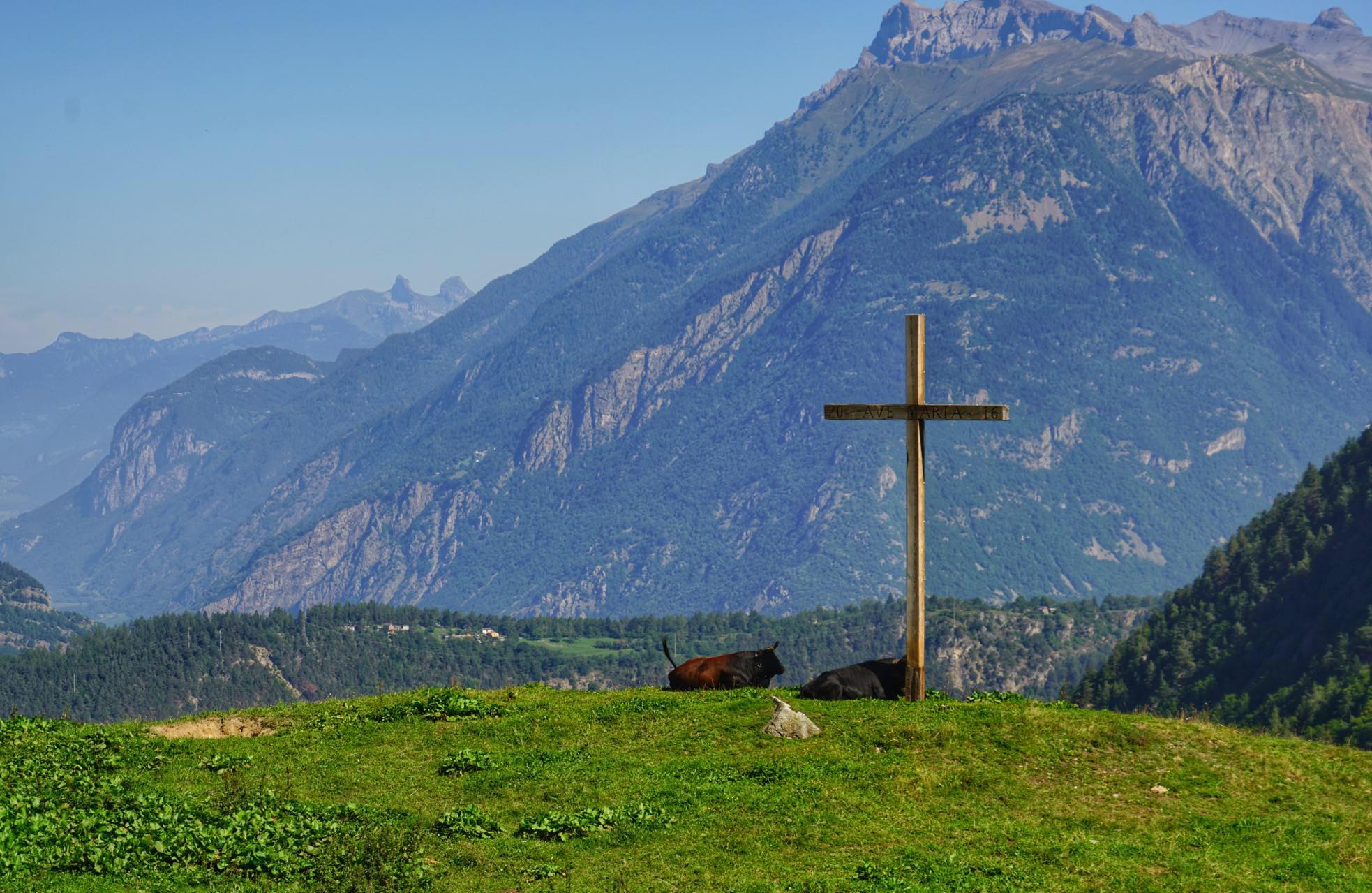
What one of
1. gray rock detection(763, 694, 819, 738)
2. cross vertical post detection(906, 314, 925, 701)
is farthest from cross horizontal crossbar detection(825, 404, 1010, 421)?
gray rock detection(763, 694, 819, 738)

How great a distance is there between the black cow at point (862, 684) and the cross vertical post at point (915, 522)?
29.7 inches

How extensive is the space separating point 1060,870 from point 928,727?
7060 mm

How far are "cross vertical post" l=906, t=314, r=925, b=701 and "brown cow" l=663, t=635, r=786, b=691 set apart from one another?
16.7ft

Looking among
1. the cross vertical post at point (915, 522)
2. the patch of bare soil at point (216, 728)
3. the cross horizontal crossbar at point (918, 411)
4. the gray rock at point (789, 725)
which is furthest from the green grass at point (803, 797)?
the cross horizontal crossbar at point (918, 411)

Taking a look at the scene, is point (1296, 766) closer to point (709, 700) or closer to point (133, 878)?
point (709, 700)

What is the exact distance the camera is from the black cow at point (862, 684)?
33.5 metres

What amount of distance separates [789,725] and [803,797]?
12.9 ft

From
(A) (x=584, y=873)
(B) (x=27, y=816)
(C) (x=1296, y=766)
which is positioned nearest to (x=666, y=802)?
(A) (x=584, y=873)

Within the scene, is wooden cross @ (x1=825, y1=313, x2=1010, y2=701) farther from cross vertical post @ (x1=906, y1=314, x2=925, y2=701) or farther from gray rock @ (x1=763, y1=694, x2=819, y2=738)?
gray rock @ (x1=763, y1=694, x2=819, y2=738)

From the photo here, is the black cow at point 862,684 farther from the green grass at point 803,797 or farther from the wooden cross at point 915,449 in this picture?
the green grass at point 803,797

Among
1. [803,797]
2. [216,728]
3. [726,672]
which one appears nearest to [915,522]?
[726,672]

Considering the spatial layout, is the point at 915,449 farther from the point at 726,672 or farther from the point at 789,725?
the point at 726,672

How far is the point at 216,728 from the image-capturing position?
33.7 metres

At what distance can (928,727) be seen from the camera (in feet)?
96.5
